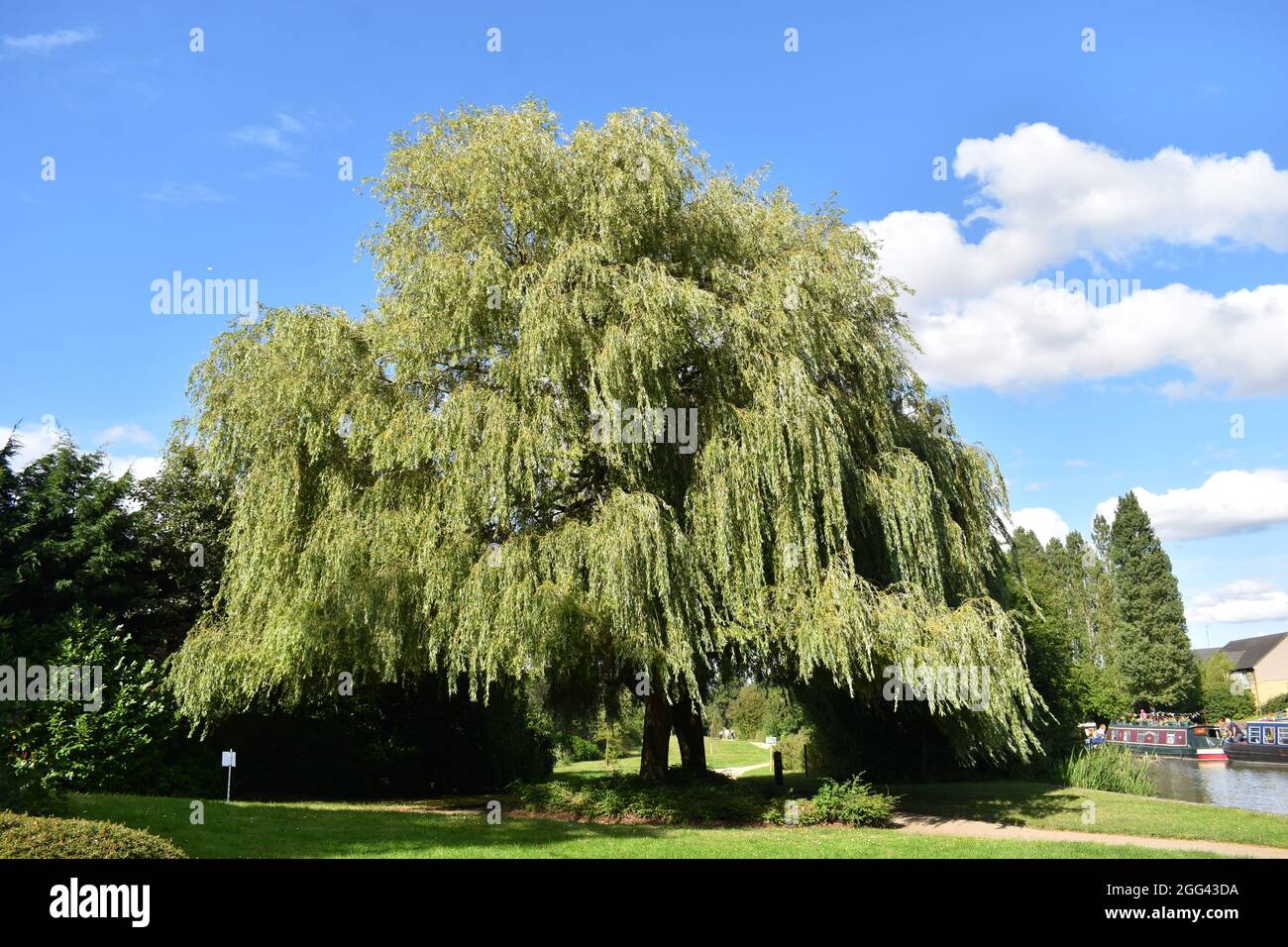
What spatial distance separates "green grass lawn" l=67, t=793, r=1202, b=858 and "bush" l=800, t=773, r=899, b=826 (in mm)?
513

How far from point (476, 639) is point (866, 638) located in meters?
5.55

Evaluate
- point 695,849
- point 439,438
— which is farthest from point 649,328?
point 695,849

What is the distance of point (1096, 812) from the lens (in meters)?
14.5

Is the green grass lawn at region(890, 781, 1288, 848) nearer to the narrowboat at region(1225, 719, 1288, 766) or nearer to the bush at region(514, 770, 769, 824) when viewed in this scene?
the bush at region(514, 770, 769, 824)

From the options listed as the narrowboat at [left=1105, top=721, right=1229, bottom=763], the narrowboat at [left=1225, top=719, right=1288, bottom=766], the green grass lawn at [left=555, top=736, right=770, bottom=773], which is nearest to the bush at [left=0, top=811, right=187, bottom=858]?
the green grass lawn at [left=555, top=736, right=770, bottom=773]

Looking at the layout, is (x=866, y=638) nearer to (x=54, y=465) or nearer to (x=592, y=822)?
(x=592, y=822)

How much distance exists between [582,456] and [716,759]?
2554 centimetres

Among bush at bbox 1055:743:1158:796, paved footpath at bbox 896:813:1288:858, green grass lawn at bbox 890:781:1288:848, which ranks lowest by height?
bush at bbox 1055:743:1158:796

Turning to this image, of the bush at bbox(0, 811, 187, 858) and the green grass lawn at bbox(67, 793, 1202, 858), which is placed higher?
the bush at bbox(0, 811, 187, 858)

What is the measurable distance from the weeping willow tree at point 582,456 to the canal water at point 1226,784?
32.9 feet

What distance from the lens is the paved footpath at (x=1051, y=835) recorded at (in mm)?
10648

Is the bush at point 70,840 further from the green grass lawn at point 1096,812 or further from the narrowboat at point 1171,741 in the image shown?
the narrowboat at point 1171,741

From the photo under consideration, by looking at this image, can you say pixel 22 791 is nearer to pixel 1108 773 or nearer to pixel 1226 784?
pixel 1108 773

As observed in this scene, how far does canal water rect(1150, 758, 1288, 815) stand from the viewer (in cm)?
2003
